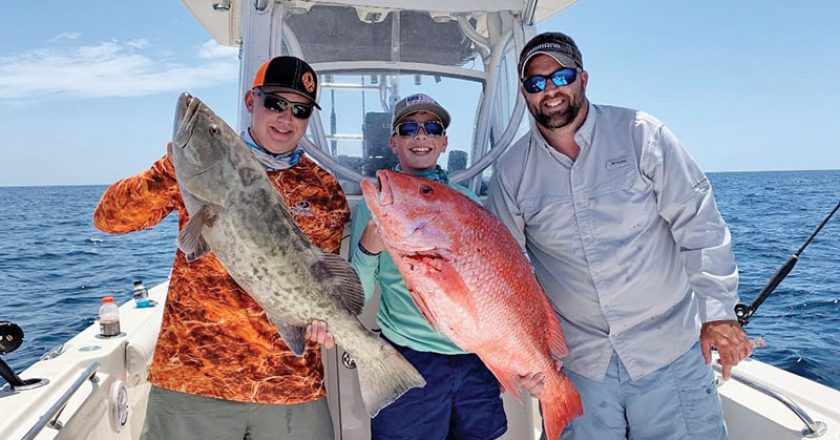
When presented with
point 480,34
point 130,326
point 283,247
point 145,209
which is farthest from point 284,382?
point 480,34

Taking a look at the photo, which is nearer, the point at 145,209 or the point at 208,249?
the point at 208,249

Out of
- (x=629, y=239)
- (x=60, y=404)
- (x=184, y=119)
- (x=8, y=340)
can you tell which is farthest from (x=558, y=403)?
(x=8, y=340)

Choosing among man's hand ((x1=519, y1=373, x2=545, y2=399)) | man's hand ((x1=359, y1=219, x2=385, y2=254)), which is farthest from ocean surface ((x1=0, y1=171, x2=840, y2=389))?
man's hand ((x1=359, y1=219, x2=385, y2=254))

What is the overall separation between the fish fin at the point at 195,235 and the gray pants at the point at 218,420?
717 mm

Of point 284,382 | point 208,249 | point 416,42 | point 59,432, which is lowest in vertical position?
point 59,432

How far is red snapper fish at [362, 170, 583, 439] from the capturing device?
211cm

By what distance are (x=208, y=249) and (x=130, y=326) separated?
7.35ft

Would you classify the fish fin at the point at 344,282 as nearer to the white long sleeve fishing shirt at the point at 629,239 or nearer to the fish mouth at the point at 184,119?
the fish mouth at the point at 184,119

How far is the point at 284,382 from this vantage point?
8.05 ft

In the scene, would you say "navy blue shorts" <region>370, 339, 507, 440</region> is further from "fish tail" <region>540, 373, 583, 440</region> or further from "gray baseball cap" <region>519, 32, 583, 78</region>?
"gray baseball cap" <region>519, 32, 583, 78</region>

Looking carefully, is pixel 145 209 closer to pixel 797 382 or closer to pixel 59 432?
pixel 59 432

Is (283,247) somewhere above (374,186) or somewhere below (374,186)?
below

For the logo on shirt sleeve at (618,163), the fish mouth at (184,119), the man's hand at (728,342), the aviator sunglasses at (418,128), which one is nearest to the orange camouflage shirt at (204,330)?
the fish mouth at (184,119)

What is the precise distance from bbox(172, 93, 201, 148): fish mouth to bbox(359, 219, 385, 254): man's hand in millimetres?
743
